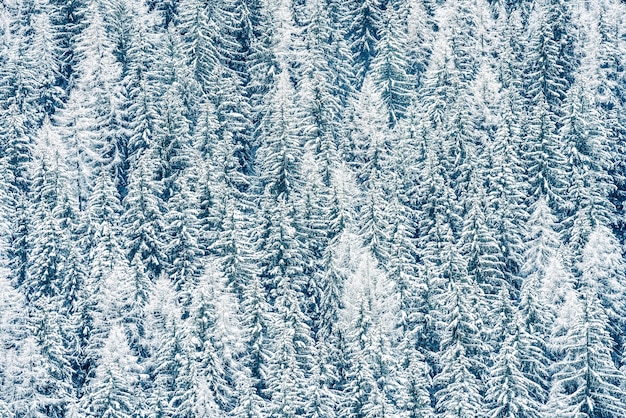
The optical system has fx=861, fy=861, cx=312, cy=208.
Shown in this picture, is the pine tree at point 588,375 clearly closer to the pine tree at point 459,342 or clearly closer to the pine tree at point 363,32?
the pine tree at point 459,342

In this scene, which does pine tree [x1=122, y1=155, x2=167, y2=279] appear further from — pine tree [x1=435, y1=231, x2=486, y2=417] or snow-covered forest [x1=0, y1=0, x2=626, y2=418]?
pine tree [x1=435, y1=231, x2=486, y2=417]

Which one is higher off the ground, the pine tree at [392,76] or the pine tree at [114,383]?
the pine tree at [392,76]

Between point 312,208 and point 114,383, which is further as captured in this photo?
point 312,208

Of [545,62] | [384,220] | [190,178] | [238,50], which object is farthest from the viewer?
[238,50]

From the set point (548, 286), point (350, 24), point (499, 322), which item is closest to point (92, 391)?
point (499, 322)

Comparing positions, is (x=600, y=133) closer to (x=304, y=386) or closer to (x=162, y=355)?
(x=304, y=386)

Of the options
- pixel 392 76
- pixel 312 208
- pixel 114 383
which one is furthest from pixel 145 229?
pixel 392 76

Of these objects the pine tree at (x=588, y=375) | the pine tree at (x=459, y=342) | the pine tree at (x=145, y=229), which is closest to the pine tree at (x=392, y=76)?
the pine tree at (x=459, y=342)

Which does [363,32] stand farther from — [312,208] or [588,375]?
[588,375]

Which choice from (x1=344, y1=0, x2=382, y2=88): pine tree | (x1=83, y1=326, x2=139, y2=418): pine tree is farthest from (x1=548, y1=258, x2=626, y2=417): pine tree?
(x1=344, y1=0, x2=382, y2=88): pine tree
